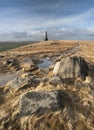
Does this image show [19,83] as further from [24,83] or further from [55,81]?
[55,81]

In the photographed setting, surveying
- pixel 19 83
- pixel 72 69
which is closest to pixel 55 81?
pixel 72 69

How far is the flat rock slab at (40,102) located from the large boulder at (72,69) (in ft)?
20.8

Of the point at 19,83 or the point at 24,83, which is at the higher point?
the point at 24,83

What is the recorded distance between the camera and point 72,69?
27.2m

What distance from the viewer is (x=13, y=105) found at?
2050cm

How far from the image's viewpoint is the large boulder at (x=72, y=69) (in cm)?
2652

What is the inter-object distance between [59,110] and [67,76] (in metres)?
7.97

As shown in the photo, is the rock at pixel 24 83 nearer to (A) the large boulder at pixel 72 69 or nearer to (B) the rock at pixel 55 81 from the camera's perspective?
(B) the rock at pixel 55 81

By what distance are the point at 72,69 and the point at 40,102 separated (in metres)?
8.68

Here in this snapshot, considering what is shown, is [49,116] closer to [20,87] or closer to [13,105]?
[13,105]

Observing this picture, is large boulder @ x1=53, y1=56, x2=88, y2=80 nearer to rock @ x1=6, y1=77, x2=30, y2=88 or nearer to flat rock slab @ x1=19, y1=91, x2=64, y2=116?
Result: rock @ x1=6, y1=77, x2=30, y2=88

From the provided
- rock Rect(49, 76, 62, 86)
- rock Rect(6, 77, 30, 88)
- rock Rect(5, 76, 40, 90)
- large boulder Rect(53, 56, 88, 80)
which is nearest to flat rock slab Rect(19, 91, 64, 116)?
rock Rect(49, 76, 62, 86)

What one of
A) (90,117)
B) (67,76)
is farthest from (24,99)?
(67,76)

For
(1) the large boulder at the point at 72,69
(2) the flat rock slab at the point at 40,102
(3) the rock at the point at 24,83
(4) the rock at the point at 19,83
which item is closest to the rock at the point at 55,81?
(3) the rock at the point at 24,83
